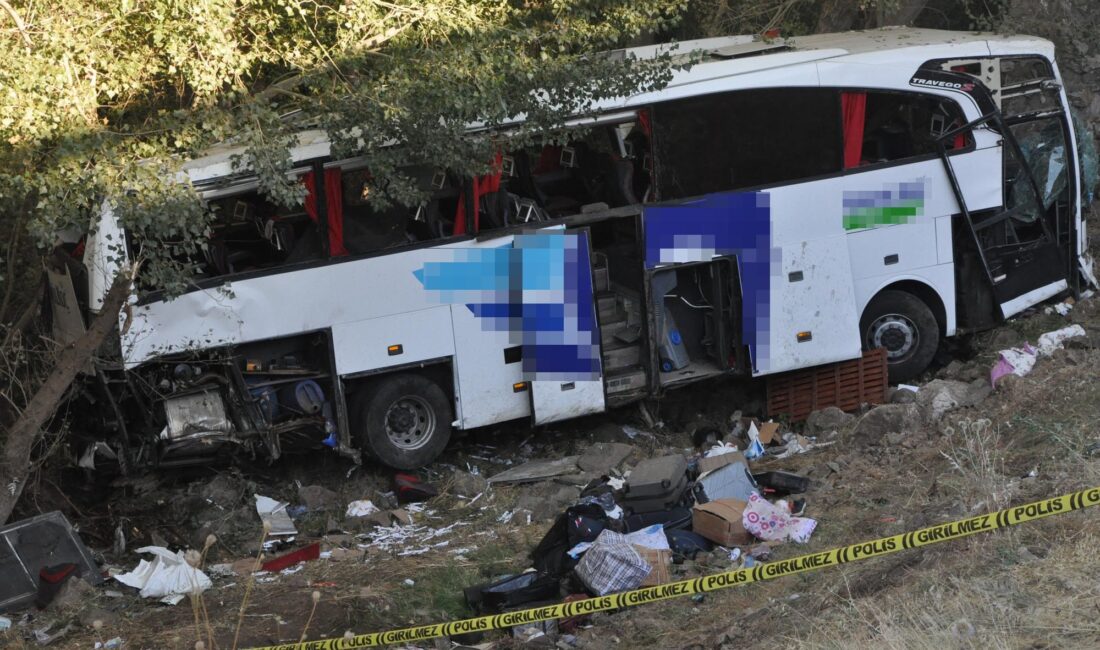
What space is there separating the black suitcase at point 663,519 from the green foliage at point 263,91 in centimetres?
271

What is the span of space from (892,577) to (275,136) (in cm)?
465

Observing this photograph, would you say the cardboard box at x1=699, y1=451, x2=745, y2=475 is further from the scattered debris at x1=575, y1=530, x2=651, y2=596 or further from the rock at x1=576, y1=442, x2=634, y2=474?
the scattered debris at x1=575, y1=530, x2=651, y2=596

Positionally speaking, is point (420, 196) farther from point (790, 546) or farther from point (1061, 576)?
point (1061, 576)

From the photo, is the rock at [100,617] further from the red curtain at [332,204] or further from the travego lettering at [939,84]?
the travego lettering at [939,84]

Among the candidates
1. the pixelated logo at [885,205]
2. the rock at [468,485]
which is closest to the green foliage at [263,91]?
the rock at [468,485]

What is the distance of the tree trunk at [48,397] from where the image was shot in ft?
27.5

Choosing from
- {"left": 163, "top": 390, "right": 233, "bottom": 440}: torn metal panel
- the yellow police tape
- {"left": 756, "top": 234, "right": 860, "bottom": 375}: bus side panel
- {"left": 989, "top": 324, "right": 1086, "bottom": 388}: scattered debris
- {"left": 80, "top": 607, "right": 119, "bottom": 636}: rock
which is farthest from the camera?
{"left": 756, "top": 234, "right": 860, "bottom": 375}: bus side panel

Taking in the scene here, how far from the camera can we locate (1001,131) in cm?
1150

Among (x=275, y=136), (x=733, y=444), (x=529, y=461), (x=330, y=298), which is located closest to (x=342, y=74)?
(x=275, y=136)

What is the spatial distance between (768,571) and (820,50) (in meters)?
6.23

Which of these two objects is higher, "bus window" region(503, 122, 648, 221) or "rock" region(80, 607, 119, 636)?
"bus window" region(503, 122, 648, 221)

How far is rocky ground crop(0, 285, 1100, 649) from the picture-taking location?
19.7ft

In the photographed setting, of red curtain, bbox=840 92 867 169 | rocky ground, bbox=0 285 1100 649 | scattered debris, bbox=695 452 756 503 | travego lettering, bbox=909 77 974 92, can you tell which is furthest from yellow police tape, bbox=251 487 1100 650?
travego lettering, bbox=909 77 974 92

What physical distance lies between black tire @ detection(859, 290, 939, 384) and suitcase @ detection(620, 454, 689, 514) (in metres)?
3.62
